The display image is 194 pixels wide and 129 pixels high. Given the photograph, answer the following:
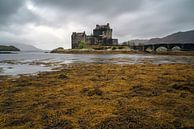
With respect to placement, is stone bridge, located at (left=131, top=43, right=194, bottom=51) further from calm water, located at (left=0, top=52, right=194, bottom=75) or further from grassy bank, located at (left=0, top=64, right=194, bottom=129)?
grassy bank, located at (left=0, top=64, right=194, bottom=129)

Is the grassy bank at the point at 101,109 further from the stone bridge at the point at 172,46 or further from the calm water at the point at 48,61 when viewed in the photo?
the stone bridge at the point at 172,46

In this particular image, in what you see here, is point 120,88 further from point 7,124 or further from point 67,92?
point 7,124

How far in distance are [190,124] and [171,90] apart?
6.62 metres

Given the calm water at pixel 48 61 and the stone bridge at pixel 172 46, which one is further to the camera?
the stone bridge at pixel 172 46

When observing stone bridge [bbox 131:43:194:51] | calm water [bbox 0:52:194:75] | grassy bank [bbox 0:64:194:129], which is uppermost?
stone bridge [bbox 131:43:194:51]

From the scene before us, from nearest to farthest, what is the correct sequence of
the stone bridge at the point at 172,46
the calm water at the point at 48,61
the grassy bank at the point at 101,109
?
the grassy bank at the point at 101,109 → the calm water at the point at 48,61 → the stone bridge at the point at 172,46

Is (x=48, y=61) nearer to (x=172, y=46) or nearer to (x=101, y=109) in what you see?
(x=101, y=109)

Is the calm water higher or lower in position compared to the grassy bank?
higher

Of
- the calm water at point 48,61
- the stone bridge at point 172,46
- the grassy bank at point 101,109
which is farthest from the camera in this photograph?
the stone bridge at point 172,46

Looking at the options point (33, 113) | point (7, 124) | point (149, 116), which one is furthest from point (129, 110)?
point (7, 124)

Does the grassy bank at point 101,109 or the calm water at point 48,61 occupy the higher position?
the calm water at point 48,61

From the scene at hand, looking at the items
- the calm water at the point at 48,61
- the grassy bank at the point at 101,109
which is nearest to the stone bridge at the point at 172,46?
the calm water at the point at 48,61

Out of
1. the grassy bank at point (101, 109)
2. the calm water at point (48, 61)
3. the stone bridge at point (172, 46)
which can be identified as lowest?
the grassy bank at point (101, 109)

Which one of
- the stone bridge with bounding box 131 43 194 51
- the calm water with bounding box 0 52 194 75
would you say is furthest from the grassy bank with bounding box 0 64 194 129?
the stone bridge with bounding box 131 43 194 51
